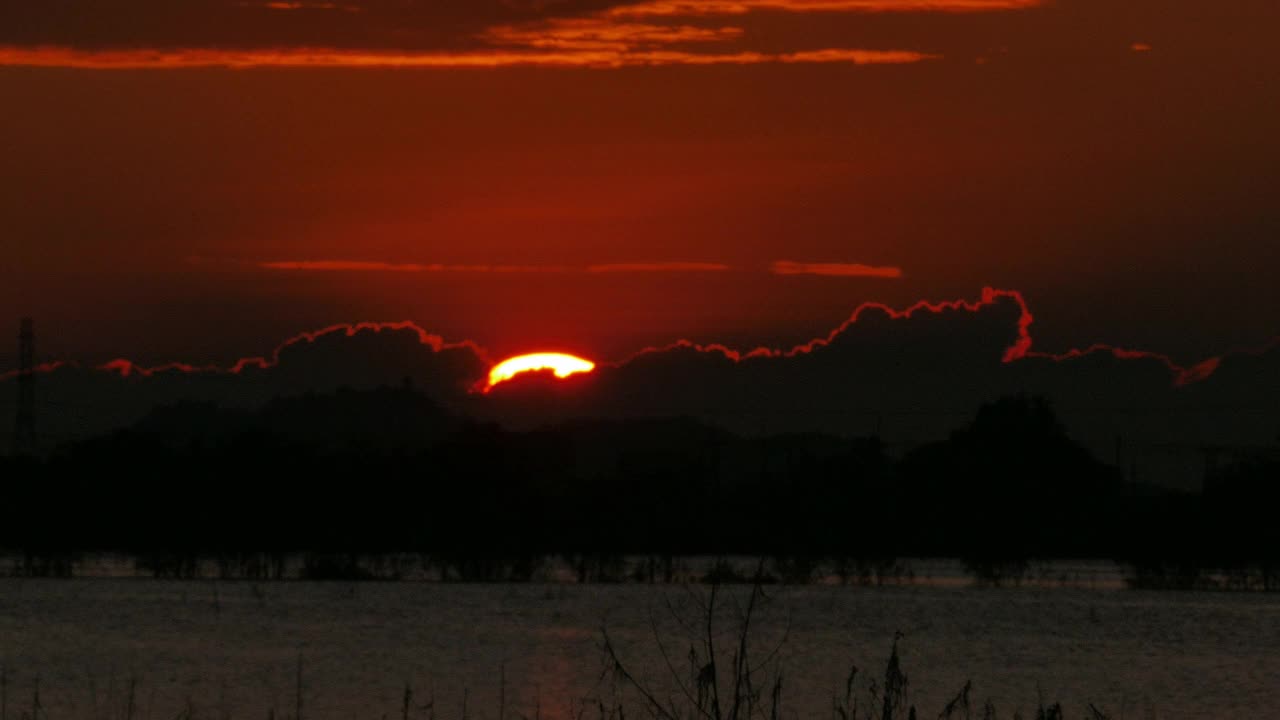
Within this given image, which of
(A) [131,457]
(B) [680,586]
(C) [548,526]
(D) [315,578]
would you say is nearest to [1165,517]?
(B) [680,586]

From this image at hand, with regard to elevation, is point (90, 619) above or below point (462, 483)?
below

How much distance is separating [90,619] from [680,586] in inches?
1427

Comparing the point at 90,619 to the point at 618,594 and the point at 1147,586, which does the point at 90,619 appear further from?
the point at 1147,586

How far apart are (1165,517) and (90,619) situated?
53.0 metres

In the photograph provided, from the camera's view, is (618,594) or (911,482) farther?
(911,482)

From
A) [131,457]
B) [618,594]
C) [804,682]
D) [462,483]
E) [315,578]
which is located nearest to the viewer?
[804,682]

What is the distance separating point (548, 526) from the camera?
90062 millimetres

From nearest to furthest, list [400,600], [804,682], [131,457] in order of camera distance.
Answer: [804,682] → [400,600] → [131,457]

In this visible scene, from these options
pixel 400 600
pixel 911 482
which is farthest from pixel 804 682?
pixel 911 482

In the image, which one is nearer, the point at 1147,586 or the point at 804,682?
the point at 804,682

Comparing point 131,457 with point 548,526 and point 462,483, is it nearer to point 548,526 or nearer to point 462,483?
point 462,483

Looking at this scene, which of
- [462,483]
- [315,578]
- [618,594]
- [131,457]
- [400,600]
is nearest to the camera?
[400,600]

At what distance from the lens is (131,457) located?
104 metres

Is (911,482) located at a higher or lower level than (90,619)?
higher
